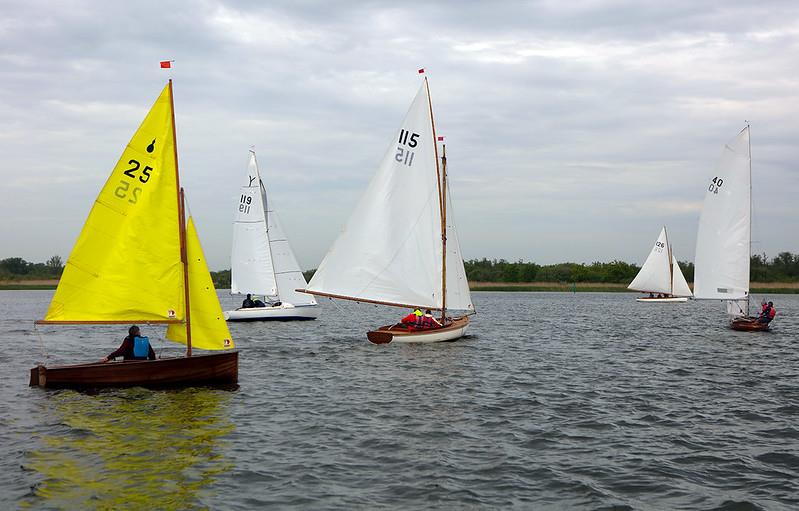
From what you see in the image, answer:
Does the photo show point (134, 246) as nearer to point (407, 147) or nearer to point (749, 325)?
point (407, 147)

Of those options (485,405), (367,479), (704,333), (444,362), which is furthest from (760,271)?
(367,479)

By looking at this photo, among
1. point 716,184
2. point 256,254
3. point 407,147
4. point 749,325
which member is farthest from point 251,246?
point 749,325

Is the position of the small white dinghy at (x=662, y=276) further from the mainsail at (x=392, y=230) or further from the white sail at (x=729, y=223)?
the mainsail at (x=392, y=230)

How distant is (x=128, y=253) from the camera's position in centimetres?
2139

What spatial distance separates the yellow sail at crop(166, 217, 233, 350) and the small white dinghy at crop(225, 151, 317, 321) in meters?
27.3

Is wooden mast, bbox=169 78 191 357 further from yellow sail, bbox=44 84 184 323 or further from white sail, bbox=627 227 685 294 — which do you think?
white sail, bbox=627 227 685 294

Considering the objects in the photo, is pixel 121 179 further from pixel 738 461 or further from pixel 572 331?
pixel 572 331

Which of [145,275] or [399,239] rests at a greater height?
[399,239]

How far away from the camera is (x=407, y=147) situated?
33.5 metres

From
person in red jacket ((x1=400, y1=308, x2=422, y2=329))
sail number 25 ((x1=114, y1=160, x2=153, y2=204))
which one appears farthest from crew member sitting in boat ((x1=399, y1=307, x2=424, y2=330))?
sail number 25 ((x1=114, y1=160, x2=153, y2=204))

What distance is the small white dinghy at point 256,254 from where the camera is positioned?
1967 inches

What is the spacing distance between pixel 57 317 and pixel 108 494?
1017cm

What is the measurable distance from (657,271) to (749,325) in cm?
5268

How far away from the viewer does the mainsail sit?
109ft
